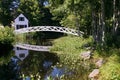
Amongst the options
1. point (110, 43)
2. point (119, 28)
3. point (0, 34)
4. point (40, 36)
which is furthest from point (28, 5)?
point (110, 43)

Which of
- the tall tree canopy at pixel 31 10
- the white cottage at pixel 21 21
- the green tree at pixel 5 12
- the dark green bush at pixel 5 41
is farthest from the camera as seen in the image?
the white cottage at pixel 21 21

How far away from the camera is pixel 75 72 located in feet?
57.4

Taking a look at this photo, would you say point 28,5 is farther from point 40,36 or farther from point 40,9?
point 40,36

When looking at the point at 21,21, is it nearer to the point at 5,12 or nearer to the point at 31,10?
the point at 31,10

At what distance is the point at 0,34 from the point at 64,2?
731 cm

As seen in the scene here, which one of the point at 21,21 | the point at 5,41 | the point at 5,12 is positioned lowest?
the point at 21,21

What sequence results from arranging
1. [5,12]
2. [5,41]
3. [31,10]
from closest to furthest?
[5,41] < [5,12] < [31,10]

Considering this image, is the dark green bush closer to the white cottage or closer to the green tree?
the green tree

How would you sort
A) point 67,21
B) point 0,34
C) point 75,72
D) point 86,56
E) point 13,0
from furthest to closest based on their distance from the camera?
point 13,0 → point 67,21 → point 0,34 → point 86,56 → point 75,72

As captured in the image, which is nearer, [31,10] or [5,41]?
[5,41]

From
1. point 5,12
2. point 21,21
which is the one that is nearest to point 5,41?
point 5,12

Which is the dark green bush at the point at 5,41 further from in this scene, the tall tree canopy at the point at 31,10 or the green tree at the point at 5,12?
the tall tree canopy at the point at 31,10

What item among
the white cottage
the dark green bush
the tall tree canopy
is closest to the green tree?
the white cottage

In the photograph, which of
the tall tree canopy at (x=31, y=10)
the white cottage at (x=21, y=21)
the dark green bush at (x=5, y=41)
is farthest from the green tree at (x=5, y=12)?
the dark green bush at (x=5, y=41)
